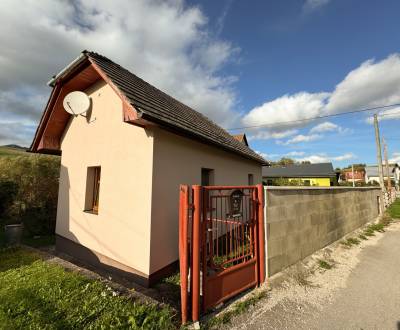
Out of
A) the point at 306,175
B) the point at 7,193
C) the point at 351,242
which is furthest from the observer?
the point at 306,175

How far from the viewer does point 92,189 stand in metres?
6.65

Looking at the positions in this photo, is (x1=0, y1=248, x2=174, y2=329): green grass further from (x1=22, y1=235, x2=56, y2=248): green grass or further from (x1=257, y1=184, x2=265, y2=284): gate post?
(x1=22, y1=235, x2=56, y2=248): green grass

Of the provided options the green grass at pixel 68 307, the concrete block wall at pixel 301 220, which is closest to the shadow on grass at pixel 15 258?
the green grass at pixel 68 307

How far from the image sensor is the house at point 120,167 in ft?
15.7

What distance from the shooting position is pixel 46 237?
30.7 feet

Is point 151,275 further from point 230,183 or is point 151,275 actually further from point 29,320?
point 230,183

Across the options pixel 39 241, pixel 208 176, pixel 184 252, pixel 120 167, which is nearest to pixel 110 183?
pixel 120 167

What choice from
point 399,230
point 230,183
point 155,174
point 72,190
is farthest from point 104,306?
point 399,230

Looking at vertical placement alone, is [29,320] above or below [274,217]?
below

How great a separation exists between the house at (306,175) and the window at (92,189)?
3305cm

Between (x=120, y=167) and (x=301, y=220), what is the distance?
4947 mm

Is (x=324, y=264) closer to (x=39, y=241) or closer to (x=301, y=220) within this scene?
(x=301, y=220)

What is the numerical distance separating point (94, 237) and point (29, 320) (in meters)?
3.09

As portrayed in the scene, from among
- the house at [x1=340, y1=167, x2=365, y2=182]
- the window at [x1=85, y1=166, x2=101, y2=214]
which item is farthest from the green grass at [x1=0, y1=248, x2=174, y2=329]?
the house at [x1=340, y1=167, x2=365, y2=182]
